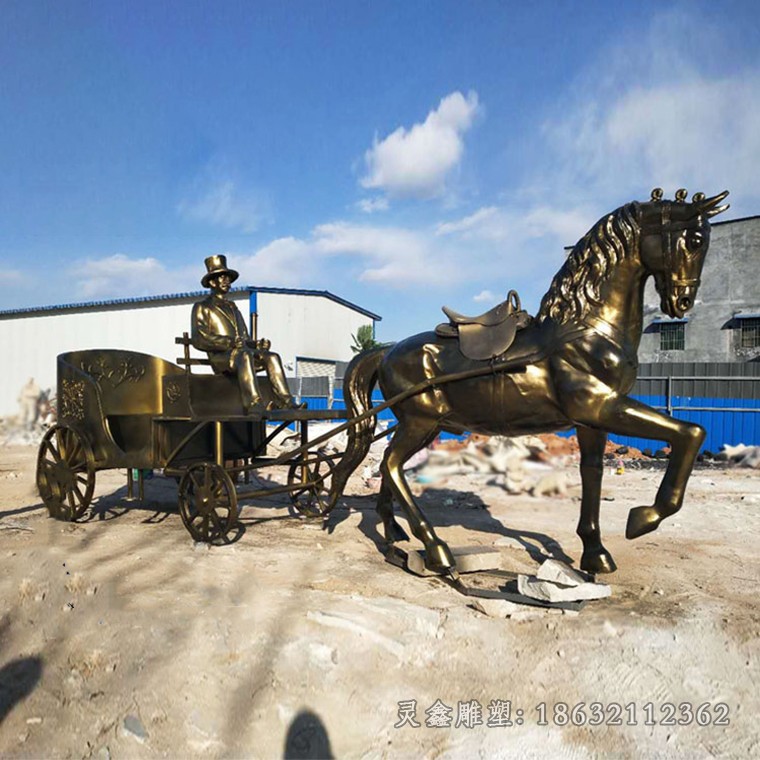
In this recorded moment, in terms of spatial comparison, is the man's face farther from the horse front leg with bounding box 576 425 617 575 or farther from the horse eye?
the horse eye

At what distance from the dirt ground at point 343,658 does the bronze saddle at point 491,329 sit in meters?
1.71

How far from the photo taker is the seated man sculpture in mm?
5695

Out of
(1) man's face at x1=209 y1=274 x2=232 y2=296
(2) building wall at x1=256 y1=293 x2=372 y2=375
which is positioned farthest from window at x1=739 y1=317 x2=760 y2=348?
(1) man's face at x1=209 y1=274 x2=232 y2=296

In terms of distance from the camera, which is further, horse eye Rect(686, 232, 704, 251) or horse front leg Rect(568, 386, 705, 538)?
horse eye Rect(686, 232, 704, 251)

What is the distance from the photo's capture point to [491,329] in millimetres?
4547

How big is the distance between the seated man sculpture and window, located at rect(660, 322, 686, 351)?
20140mm

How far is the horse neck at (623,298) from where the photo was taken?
161 inches

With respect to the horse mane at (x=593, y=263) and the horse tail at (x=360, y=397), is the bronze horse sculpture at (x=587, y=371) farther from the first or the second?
the horse tail at (x=360, y=397)

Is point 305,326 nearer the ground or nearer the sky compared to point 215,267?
nearer the sky

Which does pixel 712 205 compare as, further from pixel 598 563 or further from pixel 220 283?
pixel 220 283

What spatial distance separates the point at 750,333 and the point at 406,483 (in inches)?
820

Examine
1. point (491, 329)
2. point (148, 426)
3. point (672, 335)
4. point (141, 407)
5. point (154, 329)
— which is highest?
point (154, 329)

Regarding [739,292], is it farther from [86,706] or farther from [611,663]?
[86,706]

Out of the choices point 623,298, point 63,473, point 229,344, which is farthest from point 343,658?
point 63,473
